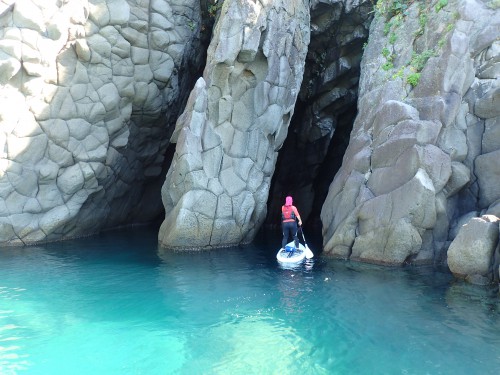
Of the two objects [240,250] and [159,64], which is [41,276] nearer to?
[240,250]

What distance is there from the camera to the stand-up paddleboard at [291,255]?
1444 cm

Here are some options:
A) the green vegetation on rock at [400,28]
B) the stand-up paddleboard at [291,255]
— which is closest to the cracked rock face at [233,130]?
the stand-up paddleboard at [291,255]

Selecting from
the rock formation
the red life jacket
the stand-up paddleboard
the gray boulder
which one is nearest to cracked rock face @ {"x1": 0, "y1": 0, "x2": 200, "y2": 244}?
the rock formation

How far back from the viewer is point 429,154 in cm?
1339

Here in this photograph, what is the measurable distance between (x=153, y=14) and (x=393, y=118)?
10261 millimetres

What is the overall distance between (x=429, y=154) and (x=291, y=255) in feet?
16.3

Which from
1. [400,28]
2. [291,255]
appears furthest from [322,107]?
[291,255]

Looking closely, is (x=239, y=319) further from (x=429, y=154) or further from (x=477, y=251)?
(x=429, y=154)

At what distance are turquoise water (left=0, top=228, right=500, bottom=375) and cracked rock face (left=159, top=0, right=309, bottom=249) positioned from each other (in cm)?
239

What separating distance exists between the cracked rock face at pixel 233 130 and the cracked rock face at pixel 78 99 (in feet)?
9.96

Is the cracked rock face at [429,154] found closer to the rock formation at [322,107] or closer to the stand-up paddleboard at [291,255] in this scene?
the stand-up paddleboard at [291,255]

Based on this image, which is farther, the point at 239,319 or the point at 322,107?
the point at 322,107

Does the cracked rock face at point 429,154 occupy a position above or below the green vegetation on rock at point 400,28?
below

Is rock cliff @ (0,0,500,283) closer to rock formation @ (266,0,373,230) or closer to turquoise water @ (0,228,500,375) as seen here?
rock formation @ (266,0,373,230)
